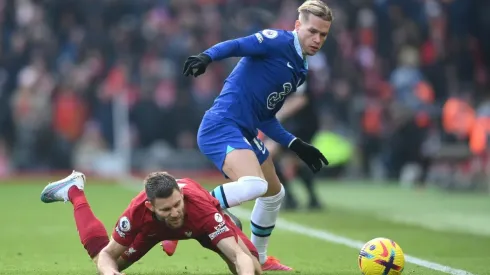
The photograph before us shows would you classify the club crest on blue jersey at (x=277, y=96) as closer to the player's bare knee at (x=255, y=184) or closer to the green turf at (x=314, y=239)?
the player's bare knee at (x=255, y=184)

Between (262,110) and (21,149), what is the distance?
577 inches

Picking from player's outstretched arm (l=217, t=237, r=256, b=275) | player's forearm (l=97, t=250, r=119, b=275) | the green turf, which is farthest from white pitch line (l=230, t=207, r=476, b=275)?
player's forearm (l=97, t=250, r=119, b=275)

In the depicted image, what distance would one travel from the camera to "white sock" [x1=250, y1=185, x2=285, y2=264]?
8.78 meters

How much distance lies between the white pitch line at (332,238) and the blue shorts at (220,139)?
1.79 m

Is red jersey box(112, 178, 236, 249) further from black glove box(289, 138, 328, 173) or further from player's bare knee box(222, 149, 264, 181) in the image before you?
black glove box(289, 138, 328, 173)

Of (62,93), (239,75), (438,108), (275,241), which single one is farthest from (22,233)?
(438,108)

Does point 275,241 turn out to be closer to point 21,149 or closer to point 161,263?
point 161,263

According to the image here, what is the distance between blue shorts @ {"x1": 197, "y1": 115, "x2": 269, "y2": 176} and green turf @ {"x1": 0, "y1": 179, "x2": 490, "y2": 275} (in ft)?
3.07

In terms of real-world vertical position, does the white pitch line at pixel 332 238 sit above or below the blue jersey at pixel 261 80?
below

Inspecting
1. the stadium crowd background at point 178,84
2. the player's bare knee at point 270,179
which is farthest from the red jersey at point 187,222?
the stadium crowd background at point 178,84

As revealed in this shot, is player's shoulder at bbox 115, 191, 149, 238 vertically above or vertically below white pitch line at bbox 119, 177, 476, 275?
above

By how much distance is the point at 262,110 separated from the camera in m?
8.54

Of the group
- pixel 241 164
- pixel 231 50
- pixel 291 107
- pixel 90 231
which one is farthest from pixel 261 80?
pixel 291 107

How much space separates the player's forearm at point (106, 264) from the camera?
7383mm
